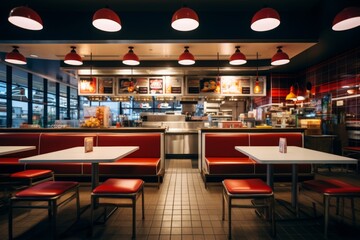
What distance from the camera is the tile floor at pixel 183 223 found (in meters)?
2.27

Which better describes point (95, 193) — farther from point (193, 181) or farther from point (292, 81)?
point (292, 81)

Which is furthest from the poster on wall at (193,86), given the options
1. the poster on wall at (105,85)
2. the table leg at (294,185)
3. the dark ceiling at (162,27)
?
the table leg at (294,185)

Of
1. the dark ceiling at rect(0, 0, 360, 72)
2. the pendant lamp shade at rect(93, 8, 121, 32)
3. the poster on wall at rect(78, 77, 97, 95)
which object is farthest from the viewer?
the poster on wall at rect(78, 77, 97, 95)

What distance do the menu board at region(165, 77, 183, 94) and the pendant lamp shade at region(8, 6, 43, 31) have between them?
169 inches

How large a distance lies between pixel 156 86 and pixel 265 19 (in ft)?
15.3

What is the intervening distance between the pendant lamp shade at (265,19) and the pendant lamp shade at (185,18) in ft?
2.93

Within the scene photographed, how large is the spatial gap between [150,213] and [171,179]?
1650mm

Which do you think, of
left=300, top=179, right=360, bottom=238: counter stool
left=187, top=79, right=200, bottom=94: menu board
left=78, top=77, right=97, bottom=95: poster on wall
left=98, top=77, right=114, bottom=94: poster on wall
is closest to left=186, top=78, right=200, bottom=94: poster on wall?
left=187, top=79, right=200, bottom=94: menu board

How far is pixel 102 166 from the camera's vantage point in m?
4.03

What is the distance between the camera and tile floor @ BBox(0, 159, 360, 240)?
227 centimetres

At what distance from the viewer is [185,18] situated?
9.13 ft

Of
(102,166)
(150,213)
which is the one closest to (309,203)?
(150,213)

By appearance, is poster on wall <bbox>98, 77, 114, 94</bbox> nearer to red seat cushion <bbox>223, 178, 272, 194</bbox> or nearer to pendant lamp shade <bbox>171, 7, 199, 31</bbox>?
pendant lamp shade <bbox>171, 7, 199, 31</bbox>

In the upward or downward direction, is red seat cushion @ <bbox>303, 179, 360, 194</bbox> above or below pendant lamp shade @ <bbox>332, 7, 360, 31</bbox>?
below
